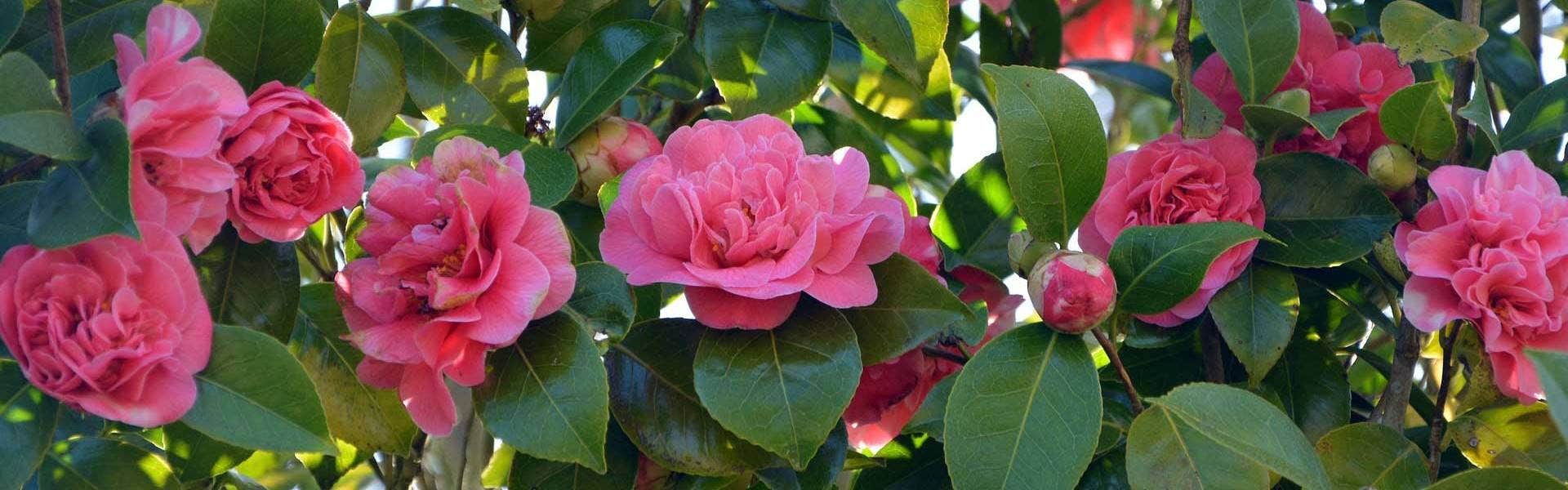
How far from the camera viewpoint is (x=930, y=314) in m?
0.81

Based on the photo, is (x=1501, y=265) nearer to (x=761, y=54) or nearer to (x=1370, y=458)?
(x=1370, y=458)

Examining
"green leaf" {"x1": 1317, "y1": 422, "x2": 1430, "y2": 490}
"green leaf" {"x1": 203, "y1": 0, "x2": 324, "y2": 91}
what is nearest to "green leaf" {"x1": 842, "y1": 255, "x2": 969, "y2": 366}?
"green leaf" {"x1": 1317, "y1": 422, "x2": 1430, "y2": 490}

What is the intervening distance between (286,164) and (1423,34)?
2.35 feet

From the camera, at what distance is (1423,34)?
97 cm

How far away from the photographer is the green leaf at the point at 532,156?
876 millimetres

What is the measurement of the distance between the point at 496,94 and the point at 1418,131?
603 millimetres

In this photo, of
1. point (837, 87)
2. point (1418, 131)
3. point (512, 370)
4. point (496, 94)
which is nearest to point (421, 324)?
point (512, 370)

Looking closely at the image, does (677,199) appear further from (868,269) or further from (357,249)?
(357,249)

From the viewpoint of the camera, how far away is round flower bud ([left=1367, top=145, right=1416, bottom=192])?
943 millimetres

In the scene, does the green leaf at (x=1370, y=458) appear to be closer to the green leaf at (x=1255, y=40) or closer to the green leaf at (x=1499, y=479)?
the green leaf at (x=1499, y=479)

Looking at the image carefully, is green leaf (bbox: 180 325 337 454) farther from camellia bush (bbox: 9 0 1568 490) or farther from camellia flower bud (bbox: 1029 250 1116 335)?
camellia flower bud (bbox: 1029 250 1116 335)

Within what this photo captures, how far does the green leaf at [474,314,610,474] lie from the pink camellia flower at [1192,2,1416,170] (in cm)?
51

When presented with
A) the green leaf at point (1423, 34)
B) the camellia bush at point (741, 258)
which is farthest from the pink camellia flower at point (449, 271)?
the green leaf at point (1423, 34)

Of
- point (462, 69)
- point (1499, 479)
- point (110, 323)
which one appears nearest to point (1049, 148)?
point (1499, 479)
